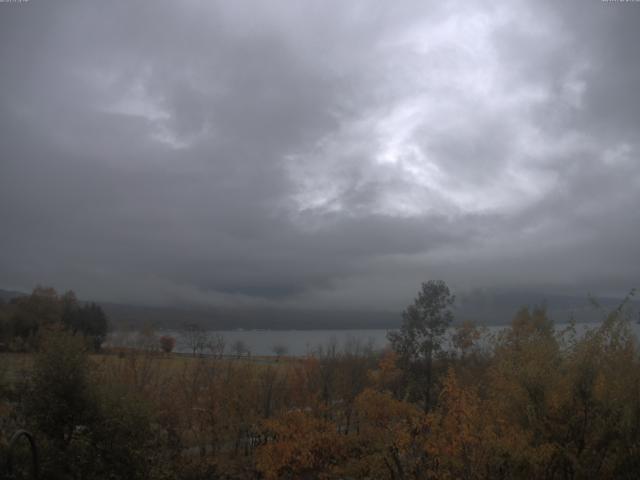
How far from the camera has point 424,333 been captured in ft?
107

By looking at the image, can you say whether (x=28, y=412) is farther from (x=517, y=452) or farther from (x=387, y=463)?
(x=517, y=452)

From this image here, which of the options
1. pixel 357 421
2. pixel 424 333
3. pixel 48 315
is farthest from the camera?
pixel 48 315

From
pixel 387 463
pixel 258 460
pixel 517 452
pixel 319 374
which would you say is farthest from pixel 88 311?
pixel 517 452

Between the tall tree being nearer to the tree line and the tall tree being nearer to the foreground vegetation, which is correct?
the foreground vegetation

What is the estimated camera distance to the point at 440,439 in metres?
17.1

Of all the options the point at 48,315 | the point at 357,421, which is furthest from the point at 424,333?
the point at 48,315

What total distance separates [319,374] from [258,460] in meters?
10.1

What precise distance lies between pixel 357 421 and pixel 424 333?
818 centimetres

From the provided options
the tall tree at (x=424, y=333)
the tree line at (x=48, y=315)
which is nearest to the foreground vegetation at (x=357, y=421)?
the tall tree at (x=424, y=333)

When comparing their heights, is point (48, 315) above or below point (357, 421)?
above

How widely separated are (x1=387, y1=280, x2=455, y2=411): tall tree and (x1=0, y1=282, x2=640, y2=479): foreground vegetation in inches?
146

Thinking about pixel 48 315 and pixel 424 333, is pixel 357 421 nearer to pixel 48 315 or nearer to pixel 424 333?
pixel 424 333

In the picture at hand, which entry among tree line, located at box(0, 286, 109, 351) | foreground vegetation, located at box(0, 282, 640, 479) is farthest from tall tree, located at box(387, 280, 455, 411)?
tree line, located at box(0, 286, 109, 351)

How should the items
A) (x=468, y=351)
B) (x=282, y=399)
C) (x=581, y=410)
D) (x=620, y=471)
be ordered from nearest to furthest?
1. (x=620, y=471)
2. (x=581, y=410)
3. (x=282, y=399)
4. (x=468, y=351)
